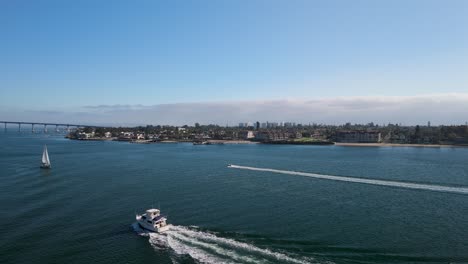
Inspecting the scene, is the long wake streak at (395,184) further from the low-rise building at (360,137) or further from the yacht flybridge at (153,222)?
the low-rise building at (360,137)

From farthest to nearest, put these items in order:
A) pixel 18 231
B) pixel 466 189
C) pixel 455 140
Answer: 1. pixel 455 140
2. pixel 466 189
3. pixel 18 231

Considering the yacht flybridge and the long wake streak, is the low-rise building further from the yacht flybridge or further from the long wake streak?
the yacht flybridge

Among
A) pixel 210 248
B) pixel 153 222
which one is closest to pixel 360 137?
pixel 153 222

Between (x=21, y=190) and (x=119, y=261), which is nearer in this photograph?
(x=119, y=261)

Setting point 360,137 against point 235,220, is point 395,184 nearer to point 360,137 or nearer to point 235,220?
point 235,220

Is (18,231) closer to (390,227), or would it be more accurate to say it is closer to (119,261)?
(119,261)

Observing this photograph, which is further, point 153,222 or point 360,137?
point 360,137

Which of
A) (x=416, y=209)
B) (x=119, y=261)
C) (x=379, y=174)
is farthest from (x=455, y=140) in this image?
(x=119, y=261)

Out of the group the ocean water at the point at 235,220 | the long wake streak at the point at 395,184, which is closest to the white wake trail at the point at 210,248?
the ocean water at the point at 235,220
